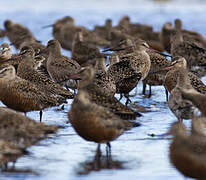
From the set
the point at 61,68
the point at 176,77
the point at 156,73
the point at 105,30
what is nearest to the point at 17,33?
the point at 105,30

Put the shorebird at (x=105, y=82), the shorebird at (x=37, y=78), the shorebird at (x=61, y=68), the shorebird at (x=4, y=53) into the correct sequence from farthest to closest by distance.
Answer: the shorebird at (x=4, y=53) → the shorebird at (x=61, y=68) → the shorebird at (x=37, y=78) → the shorebird at (x=105, y=82)

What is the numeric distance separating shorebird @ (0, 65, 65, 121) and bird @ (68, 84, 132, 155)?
1774mm

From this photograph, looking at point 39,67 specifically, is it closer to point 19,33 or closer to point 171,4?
point 19,33

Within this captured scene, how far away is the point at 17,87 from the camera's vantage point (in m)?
6.70

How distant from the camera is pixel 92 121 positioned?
493 cm

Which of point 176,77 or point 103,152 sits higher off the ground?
point 176,77

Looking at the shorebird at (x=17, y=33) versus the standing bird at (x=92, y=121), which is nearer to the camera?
the standing bird at (x=92, y=121)

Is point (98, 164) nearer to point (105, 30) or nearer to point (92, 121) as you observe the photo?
point (92, 121)

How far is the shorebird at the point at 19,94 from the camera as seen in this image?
6.67 metres

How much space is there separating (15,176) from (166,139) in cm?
191

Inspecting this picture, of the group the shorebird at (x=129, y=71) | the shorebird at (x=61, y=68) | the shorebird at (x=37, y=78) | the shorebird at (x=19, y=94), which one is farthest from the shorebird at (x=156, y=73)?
the shorebird at (x=19, y=94)

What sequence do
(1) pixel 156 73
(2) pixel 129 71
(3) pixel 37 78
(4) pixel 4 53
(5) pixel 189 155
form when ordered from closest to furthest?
(5) pixel 189 155
(3) pixel 37 78
(2) pixel 129 71
(1) pixel 156 73
(4) pixel 4 53

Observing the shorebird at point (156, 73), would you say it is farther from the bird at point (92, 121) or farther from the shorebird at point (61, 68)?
the bird at point (92, 121)

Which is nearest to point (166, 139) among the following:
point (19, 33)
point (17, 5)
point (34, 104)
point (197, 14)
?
point (34, 104)
